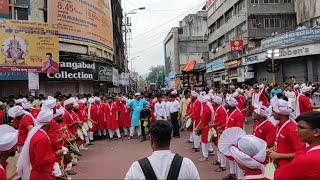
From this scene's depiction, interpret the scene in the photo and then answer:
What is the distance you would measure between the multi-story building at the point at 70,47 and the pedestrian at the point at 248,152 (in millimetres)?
15800

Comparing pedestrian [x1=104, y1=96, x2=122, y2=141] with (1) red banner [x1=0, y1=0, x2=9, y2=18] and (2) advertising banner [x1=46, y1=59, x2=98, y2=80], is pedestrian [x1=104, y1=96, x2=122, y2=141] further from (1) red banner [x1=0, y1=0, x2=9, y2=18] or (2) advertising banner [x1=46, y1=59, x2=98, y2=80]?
(1) red banner [x1=0, y1=0, x2=9, y2=18]

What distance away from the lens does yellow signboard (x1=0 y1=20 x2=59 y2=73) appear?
16.8 metres

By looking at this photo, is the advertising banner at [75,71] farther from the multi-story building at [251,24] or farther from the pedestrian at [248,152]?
the pedestrian at [248,152]

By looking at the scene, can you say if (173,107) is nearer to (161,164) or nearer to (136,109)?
(136,109)

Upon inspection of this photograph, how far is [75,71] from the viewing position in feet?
71.4

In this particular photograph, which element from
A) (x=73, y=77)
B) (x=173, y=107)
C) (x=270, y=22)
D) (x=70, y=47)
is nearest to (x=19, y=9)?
(x=70, y=47)

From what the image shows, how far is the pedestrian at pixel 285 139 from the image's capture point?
14.9 feet

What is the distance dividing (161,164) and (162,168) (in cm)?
4

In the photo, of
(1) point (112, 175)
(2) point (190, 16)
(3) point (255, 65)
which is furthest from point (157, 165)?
(2) point (190, 16)

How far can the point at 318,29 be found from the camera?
25.0m

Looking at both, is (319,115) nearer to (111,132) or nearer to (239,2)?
(111,132)

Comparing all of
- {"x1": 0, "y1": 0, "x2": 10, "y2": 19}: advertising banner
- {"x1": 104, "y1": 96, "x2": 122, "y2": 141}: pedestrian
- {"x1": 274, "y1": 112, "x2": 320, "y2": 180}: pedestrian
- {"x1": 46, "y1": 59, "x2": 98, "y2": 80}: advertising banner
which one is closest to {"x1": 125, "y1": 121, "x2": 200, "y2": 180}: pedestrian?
{"x1": 274, "y1": 112, "x2": 320, "y2": 180}: pedestrian

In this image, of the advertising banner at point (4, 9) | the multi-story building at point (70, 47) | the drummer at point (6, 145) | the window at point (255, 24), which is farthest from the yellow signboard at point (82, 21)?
the drummer at point (6, 145)

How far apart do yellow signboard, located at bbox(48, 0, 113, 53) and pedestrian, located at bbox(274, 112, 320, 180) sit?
1933cm
